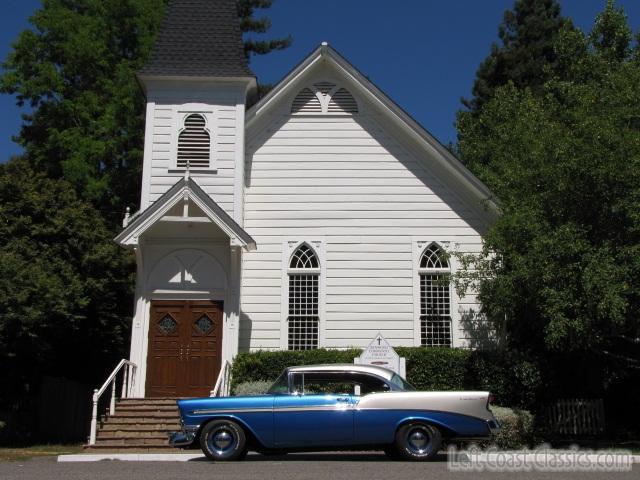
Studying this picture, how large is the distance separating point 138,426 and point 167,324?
11.0ft

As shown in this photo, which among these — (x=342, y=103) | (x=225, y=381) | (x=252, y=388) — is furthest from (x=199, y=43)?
(x=252, y=388)

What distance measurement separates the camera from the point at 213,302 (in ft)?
60.5

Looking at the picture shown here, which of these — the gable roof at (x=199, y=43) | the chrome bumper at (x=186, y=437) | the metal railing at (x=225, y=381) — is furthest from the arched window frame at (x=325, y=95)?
the chrome bumper at (x=186, y=437)

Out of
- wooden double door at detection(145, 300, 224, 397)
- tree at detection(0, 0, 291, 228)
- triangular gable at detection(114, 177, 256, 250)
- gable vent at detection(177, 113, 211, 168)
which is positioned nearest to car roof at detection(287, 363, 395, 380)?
triangular gable at detection(114, 177, 256, 250)

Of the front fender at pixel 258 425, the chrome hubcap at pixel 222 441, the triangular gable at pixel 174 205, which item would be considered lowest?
the chrome hubcap at pixel 222 441

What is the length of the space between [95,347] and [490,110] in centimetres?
1507

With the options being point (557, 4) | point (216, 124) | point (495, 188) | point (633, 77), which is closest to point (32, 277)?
point (216, 124)

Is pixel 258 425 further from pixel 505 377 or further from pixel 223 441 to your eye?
pixel 505 377

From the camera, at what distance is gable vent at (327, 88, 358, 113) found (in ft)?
66.5

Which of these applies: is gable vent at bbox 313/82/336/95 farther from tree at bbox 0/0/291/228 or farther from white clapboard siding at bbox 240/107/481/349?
tree at bbox 0/0/291/228

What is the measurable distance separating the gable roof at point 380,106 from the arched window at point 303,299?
374 centimetres

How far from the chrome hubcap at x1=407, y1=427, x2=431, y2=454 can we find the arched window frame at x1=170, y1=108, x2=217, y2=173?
9.66m

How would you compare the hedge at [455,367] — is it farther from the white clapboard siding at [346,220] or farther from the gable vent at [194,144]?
the gable vent at [194,144]

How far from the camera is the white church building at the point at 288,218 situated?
18344mm
